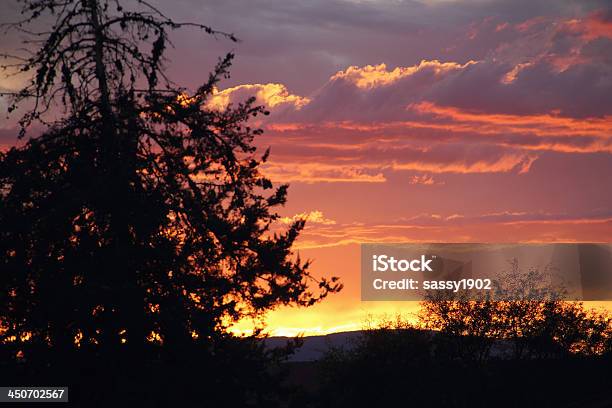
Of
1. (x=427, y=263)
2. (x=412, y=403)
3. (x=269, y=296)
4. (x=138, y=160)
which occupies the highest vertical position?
(x=427, y=263)

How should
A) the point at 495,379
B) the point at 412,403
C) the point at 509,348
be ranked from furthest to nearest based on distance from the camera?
the point at 509,348 < the point at 495,379 < the point at 412,403

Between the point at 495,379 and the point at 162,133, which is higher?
the point at 162,133

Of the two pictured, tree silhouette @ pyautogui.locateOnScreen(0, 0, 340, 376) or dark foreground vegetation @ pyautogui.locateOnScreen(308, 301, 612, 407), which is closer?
tree silhouette @ pyautogui.locateOnScreen(0, 0, 340, 376)

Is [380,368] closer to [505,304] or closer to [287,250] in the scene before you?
[287,250]

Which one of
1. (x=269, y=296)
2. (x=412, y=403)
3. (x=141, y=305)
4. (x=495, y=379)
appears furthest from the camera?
(x=495, y=379)

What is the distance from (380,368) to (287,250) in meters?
21.1

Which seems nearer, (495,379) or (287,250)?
(287,250)

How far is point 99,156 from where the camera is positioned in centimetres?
2008

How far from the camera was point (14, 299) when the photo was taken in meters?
19.9

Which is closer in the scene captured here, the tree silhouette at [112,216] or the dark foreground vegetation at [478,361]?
the tree silhouette at [112,216]

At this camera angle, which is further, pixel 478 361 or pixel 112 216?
pixel 478 361

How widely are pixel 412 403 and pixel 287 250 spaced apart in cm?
2183

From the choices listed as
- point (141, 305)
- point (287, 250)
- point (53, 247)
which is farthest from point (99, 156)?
point (287, 250)

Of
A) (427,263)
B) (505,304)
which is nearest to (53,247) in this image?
(427,263)
